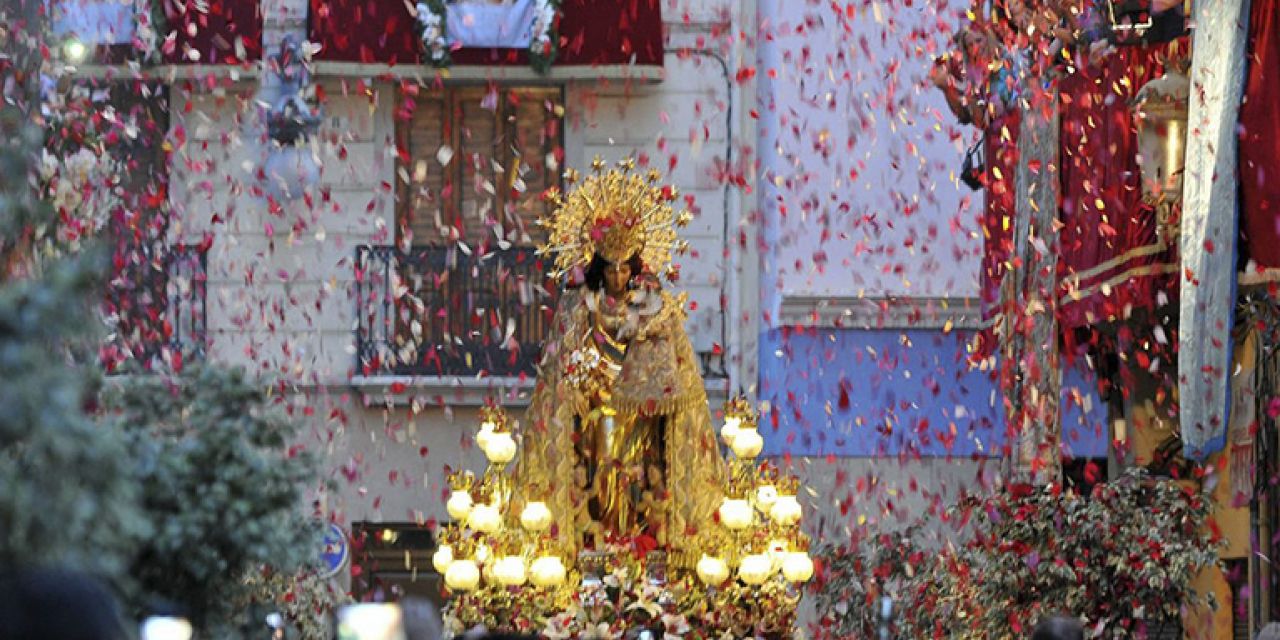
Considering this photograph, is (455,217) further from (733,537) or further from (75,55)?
(733,537)

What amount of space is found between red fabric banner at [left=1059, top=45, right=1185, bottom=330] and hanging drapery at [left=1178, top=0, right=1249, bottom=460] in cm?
124

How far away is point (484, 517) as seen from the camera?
14.9 m

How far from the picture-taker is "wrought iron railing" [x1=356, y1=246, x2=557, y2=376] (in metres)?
20.5

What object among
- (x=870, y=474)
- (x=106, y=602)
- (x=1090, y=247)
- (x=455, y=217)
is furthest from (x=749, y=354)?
(x=106, y=602)

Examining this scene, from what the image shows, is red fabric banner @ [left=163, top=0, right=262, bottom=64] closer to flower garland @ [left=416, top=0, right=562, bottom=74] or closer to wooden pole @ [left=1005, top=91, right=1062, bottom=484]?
flower garland @ [left=416, top=0, right=562, bottom=74]

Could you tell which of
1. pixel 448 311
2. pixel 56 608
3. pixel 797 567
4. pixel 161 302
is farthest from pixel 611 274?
pixel 56 608

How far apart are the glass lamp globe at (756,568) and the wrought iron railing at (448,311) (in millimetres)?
5709

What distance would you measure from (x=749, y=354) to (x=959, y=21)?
9.99 ft

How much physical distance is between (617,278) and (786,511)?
183 cm

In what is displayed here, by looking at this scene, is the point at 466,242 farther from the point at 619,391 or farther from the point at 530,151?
the point at 619,391

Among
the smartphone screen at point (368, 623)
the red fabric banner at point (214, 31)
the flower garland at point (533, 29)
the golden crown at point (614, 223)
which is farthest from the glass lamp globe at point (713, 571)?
the smartphone screen at point (368, 623)

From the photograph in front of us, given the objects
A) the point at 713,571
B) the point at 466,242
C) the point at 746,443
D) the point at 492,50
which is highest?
the point at 492,50

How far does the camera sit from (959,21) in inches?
803

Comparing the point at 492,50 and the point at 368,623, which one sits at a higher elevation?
the point at 492,50
